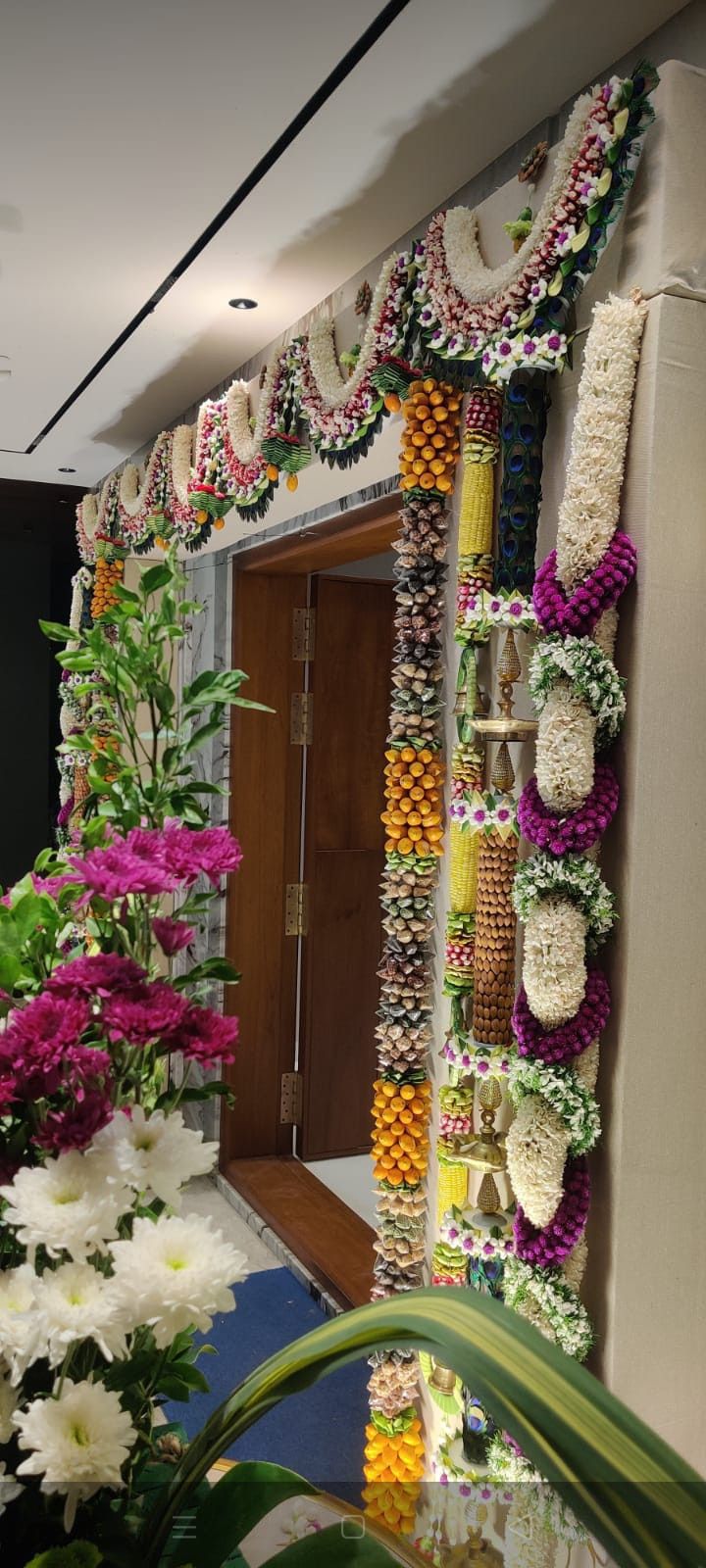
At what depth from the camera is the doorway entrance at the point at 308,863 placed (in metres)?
3.96

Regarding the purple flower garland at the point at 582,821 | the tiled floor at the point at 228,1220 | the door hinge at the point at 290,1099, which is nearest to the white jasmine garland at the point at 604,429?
the purple flower garland at the point at 582,821

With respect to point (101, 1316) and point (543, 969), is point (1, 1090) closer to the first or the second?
point (101, 1316)

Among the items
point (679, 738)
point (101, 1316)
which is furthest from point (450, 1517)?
point (679, 738)

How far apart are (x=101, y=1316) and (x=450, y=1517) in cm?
21

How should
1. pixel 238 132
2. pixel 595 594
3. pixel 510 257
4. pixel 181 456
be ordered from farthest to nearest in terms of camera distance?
pixel 181 456 < pixel 238 132 < pixel 510 257 < pixel 595 594

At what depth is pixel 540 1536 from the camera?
1.87 feet

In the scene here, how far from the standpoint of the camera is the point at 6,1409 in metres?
0.64

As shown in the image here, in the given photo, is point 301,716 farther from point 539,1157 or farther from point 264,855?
point 539,1157

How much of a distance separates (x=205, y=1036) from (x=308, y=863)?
11.1ft

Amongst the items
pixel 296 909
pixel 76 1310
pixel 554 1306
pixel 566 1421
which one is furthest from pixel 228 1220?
pixel 566 1421

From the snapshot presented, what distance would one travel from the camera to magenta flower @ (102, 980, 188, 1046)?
63cm

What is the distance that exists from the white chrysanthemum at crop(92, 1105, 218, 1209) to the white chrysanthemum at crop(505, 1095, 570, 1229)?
1.09 meters

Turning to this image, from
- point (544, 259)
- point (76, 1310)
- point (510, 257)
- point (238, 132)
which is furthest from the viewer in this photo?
point (238, 132)

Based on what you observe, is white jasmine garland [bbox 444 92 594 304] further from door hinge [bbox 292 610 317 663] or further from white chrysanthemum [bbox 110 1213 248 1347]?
door hinge [bbox 292 610 317 663]
